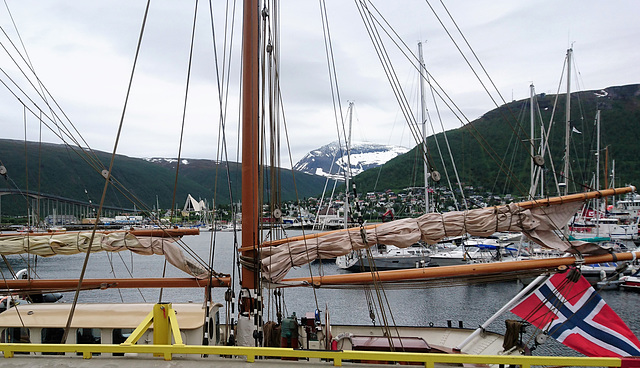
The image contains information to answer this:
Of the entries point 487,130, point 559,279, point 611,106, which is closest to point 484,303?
point 559,279

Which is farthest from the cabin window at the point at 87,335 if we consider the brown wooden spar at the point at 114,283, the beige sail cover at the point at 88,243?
the beige sail cover at the point at 88,243

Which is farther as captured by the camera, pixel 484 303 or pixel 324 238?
pixel 484 303

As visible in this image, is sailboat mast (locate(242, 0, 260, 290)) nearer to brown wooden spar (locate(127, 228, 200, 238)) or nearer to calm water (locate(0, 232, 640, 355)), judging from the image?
brown wooden spar (locate(127, 228, 200, 238))

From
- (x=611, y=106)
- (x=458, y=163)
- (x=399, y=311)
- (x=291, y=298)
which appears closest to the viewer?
(x=399, y=311)

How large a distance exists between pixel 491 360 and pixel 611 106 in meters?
200

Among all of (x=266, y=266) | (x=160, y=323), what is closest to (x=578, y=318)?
(x=266, y=266)

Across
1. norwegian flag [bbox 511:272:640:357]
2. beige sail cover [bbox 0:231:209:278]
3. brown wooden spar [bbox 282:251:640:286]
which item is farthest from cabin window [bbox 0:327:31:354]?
norwegian flag [bbox 511:272:640:357]

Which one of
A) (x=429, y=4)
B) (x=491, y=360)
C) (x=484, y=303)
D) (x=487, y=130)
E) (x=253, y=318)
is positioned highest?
(x=487, y=130)

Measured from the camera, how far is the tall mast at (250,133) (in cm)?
1032

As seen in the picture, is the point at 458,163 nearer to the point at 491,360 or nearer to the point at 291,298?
the point at 291,298

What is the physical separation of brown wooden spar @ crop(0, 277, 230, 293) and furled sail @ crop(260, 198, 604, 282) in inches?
53.4

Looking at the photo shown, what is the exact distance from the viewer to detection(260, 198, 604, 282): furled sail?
10.3 meters

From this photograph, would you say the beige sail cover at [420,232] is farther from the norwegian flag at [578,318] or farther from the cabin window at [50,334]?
the cabin window at [50,334]

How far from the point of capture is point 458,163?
142m
